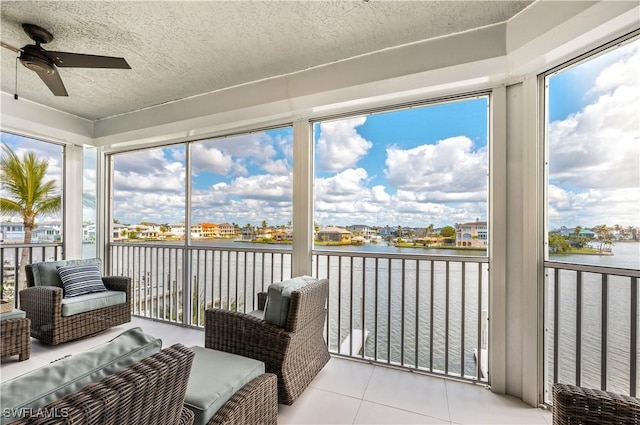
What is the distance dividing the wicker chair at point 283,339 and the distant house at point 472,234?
1.31m

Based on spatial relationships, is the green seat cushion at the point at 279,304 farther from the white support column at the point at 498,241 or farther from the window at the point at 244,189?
the white support column at the point at 498,241

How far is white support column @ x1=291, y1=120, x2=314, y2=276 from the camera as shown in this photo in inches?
118

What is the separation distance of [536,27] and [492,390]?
2.60 meters

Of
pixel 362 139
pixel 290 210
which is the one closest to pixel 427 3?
pixel 362 139

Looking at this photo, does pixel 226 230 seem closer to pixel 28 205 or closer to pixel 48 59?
pixel 48 59

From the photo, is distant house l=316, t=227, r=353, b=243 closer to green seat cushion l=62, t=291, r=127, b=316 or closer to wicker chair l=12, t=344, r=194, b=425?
wicker chair l=12, t=344, r=194, b=425

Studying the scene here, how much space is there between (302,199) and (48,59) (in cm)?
221

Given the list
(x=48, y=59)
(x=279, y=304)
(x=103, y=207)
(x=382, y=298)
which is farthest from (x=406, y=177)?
(x=103, y=207)

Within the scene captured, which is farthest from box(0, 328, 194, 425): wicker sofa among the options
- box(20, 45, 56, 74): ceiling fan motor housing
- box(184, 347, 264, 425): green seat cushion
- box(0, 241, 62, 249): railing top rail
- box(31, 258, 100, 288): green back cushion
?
box(0, 241, 62, 249): railing top rail

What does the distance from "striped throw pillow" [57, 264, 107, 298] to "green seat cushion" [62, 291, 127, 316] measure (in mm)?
75

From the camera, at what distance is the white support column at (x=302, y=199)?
3.01m

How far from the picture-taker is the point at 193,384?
1391mm

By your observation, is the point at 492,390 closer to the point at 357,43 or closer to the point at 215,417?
the point at 215,417

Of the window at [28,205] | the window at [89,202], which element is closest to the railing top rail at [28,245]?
the window at [28,205]
